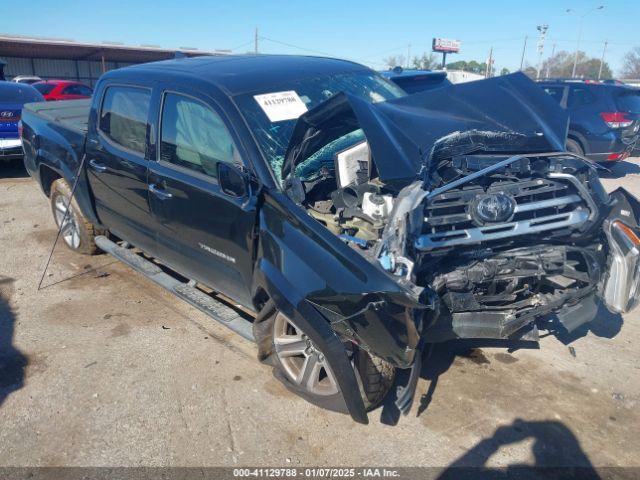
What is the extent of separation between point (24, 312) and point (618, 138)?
9.28 meters

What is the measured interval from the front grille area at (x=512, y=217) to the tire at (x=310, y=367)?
723 mm

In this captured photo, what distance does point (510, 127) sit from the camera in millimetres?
3385

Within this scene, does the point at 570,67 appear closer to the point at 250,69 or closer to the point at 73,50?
the point at 73,50

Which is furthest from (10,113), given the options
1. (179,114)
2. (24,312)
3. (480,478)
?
(480,478)

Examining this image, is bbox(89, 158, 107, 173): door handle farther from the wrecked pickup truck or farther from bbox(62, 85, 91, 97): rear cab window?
bbox(62, 85, 91, 97): rear cab window

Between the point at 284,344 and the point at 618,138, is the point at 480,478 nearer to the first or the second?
the point at 284,344

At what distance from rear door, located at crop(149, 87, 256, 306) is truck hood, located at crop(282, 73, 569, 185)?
0.43 metres

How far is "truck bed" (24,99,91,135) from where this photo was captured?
515 cm

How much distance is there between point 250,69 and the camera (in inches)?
153

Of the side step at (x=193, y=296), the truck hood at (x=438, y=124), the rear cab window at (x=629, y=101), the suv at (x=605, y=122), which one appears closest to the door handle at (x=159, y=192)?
the side step at (x=193, y=296)

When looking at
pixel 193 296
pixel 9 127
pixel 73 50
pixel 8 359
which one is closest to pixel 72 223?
pixel 8 359

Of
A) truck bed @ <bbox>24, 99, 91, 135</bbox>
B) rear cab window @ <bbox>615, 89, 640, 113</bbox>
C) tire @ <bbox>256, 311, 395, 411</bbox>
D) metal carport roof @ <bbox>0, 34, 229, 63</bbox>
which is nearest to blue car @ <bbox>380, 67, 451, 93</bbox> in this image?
rear cab window @ <bbox>615, 89, 640, 113</bbox>

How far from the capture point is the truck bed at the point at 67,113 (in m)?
5.15

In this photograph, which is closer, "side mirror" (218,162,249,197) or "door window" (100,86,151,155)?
"side mirror" (218,162,249,197)
